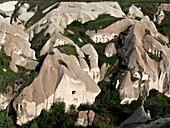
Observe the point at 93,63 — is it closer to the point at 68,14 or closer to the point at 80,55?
the point at 80,55

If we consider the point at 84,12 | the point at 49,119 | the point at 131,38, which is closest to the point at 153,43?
the point at 131,38

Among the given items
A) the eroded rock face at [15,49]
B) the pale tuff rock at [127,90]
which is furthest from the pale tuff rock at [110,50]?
the eroded rock face at [15,49]

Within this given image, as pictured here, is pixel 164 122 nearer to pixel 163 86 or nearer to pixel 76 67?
pixel 76 67

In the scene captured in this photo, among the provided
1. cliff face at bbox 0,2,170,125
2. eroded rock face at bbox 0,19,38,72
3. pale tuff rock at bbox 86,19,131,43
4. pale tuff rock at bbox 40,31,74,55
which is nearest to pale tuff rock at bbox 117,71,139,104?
cliff face at bbox 0,2,170,125

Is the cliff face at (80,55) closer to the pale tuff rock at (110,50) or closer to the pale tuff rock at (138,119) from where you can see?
the pale tuff rock at (110,50)

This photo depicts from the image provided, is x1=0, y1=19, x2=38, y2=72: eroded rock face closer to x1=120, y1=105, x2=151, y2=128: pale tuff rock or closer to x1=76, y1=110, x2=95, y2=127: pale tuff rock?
x1=76, y1=110, x2=95, y2=127: pale tuff rock

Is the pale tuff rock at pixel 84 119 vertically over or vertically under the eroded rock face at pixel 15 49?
under
